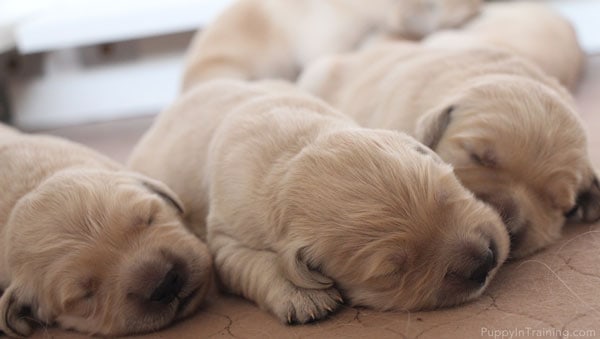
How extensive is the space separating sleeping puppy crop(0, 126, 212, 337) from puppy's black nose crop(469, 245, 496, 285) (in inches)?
40.2

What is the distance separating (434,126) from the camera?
315cm

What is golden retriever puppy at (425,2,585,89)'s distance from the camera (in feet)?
15.5

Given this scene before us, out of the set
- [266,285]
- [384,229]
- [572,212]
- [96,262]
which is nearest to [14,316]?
[96,262]

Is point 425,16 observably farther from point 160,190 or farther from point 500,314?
point 500,314

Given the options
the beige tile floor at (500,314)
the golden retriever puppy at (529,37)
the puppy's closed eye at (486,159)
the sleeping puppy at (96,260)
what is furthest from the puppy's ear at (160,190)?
the golden retriever puppy at (529,37)

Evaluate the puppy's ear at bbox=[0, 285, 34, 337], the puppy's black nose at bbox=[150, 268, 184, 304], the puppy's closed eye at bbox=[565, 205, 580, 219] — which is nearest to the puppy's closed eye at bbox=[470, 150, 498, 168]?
the puppy's closed eye at bbox=[565, 205, 580, 219]

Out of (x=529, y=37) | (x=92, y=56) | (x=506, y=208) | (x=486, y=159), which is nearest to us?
(x=506, y=208)

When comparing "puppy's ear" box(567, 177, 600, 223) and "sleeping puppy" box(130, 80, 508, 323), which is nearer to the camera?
"sleeping puppy" box(130, 80, 508, 323)

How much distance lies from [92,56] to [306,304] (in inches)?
221

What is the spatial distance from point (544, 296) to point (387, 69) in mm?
1986

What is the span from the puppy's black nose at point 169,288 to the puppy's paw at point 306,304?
0.40m

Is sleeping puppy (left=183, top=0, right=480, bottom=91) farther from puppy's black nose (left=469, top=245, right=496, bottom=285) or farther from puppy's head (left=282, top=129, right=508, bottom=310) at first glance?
puppy's black nose (left=469, top=245, right=496, bottom=285)

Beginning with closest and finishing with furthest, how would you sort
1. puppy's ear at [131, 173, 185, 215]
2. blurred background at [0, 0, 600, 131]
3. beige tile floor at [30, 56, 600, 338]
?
1. beige tile floor at [30, 56, 600, 338]
2. puppy's ear at [131, 173, 185, 215]
3. blurred background at [0, 0, 600, 131]

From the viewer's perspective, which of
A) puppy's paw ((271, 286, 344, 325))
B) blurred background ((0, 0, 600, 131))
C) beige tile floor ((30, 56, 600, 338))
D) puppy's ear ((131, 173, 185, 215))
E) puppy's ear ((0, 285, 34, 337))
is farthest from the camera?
blurred background ((0, 0, 600, 131))
